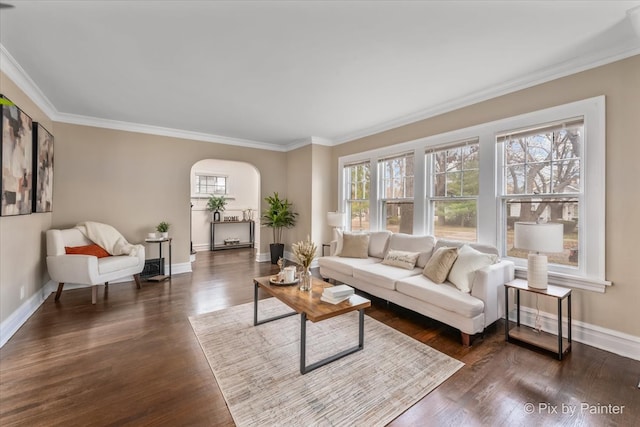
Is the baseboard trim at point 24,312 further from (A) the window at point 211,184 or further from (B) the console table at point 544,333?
(B) the console table at point 544,333

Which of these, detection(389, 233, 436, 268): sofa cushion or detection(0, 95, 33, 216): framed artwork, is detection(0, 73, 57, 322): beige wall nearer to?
detection(0, 95, 33, 216): framed artwork

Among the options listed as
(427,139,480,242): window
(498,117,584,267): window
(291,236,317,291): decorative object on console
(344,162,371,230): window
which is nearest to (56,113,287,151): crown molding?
(344,162,371,230): window

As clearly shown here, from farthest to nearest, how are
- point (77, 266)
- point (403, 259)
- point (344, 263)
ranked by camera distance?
point (344, 263), point (403, 259), point (77, 266)

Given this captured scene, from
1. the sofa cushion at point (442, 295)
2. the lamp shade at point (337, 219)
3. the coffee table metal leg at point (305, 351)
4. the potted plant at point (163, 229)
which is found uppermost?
the lamp shade at point (337, 219)

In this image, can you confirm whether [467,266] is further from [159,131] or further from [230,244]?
[230,244]

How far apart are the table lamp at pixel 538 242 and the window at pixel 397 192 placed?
1882 mm

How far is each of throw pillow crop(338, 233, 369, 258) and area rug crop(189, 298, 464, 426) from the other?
1350mm

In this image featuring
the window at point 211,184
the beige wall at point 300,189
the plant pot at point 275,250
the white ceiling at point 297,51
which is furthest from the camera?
the window at point 211,184

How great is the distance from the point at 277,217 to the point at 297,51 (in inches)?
153

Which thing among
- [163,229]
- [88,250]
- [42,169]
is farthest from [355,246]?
[42,169]

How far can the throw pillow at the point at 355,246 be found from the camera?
14.0ft

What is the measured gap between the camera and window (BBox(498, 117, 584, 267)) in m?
2.69

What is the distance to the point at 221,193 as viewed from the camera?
8.16 m

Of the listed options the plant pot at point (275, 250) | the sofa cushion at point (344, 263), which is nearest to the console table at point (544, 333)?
the sofa cushion at point (344, 263)
